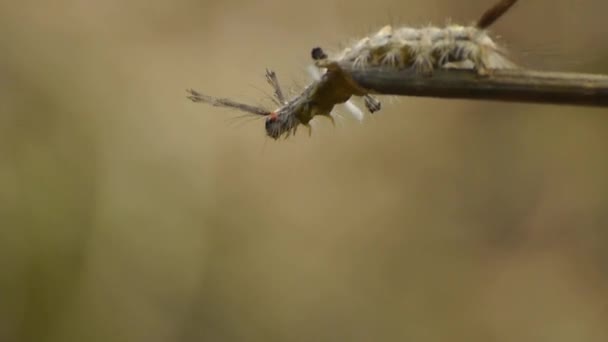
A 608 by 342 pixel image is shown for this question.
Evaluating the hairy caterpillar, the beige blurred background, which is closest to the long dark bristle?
the hairy caterpillar

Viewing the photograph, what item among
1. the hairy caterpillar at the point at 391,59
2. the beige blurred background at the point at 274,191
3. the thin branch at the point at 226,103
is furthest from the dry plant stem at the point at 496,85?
the beige blurred background at the point at 274,191

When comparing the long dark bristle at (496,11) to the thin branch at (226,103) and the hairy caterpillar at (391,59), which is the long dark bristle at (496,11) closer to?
the hairy caterpillar at (391,59)

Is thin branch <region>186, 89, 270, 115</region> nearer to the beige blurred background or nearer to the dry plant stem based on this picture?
the dry plant stem

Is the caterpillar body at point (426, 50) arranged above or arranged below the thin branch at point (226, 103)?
above

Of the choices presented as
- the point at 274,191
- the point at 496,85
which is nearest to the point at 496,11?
the point at 496,85

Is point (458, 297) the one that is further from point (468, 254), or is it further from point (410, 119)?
point (410, 119)

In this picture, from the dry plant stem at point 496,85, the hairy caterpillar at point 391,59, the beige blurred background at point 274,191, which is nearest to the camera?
the dry plant stem at point 496,85
